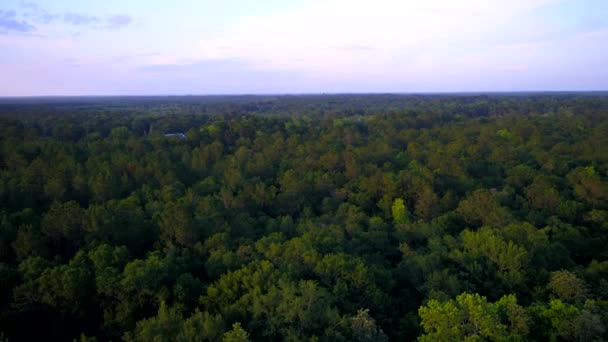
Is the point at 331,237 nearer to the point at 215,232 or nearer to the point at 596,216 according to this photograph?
the point at 215,232

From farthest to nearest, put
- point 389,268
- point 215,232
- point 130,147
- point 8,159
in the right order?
point 130,147
point 8,159
point 215,232
point 389,268

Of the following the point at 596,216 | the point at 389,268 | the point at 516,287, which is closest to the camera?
the point at 516,287

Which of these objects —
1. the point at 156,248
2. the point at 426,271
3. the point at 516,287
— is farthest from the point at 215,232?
the point at 516,287

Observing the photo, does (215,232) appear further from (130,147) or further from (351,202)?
(130,147)

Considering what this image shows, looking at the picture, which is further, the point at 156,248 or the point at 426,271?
the point at 156,248

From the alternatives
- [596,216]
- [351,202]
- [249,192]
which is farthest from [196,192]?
[596,216]

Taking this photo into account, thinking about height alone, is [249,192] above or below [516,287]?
above
